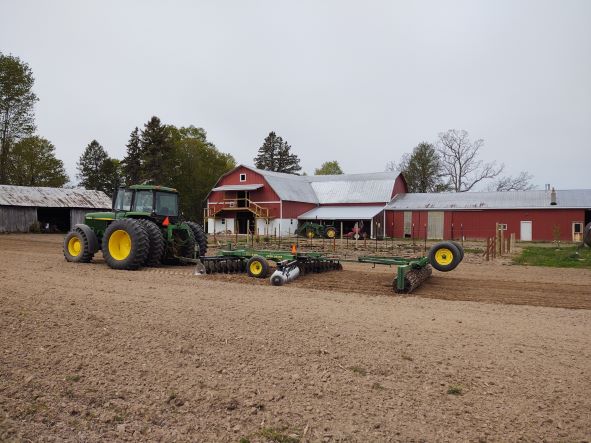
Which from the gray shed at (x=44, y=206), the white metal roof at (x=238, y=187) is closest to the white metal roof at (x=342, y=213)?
the white metal roof at (x=238, y=187)

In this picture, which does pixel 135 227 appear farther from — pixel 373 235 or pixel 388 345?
pixel 373 235

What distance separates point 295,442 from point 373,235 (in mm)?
36344

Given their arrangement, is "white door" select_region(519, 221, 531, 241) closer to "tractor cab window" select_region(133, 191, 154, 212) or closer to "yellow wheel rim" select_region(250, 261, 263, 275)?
"yellow wheel rim" select_region(250, 261, 263, 275)

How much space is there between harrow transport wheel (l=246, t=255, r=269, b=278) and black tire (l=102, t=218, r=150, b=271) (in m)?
2.98

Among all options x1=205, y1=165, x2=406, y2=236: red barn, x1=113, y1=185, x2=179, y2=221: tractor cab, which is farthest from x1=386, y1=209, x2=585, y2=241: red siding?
x1=113, y1=185, x2=179, y2=221: tractor cab

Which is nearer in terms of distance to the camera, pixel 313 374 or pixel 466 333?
pixel 313 374

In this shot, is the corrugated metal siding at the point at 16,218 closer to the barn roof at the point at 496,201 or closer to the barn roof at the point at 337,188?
the barn roof at the point at 337,188

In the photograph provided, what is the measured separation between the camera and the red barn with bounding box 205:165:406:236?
135 feet

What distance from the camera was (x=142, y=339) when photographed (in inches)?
227

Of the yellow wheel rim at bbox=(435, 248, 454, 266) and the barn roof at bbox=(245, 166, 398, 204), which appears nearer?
the yellow wheel rim at bbox=(435, 248, 454, 266)

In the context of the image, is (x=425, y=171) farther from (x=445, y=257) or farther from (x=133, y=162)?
(x=445, y=257)

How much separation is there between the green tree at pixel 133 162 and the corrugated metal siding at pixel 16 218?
2043cm

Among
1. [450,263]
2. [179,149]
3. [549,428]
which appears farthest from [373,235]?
[549,428]

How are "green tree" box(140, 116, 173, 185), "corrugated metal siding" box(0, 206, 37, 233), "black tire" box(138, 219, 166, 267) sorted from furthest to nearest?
"green tree" box(140, 116, 173, 185) → "corrugated metal siding" box(0, 206, 37, 233) → "black tire" box(138, 219, 166, 267)
